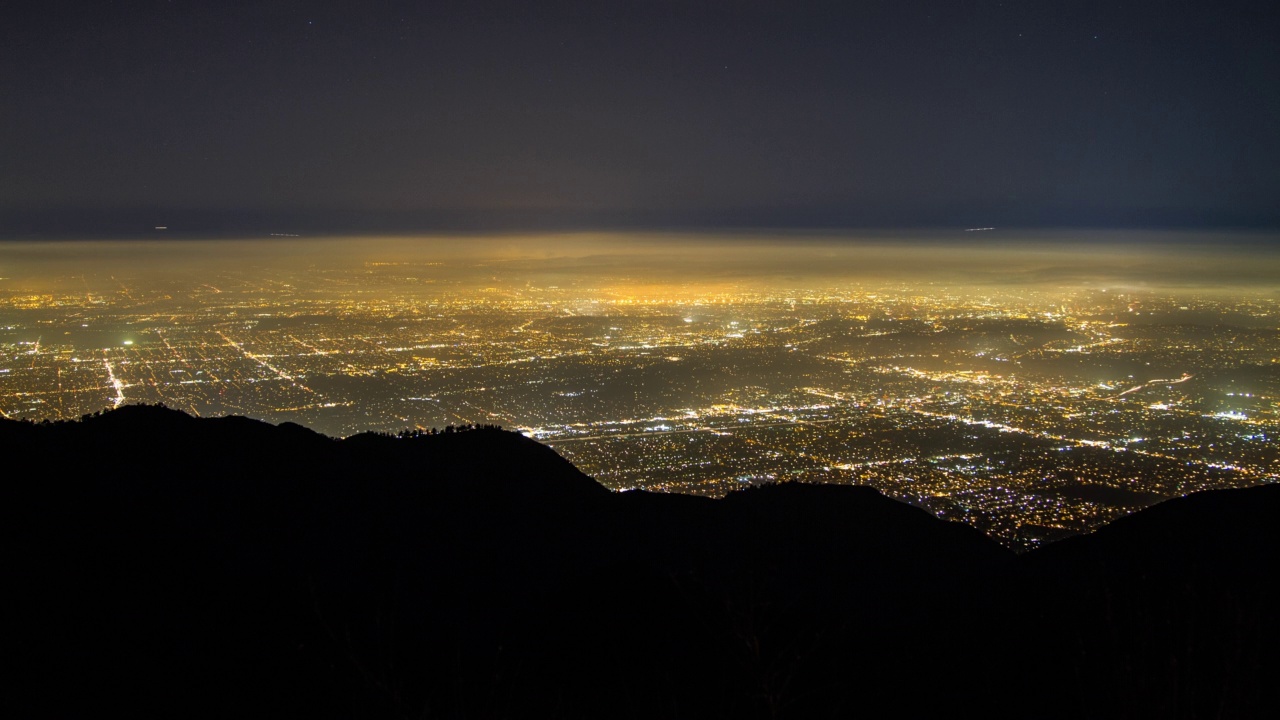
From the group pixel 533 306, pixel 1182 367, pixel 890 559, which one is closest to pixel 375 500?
pixel 890 559

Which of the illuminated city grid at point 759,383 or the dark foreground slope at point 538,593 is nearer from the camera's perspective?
the dark foreground slope at point 538,593

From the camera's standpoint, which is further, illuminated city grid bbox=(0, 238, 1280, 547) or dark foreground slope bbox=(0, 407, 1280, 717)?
illuminated city grid bbox=(0, 238, 1280, 547)

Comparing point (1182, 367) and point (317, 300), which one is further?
point (317, 300)

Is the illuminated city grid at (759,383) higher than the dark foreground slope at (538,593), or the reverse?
the dark foreground slope at (538,593)

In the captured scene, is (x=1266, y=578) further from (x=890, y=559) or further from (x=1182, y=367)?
(x=1182, y=367)

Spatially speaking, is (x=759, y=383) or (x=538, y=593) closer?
(x=538, y=593)
